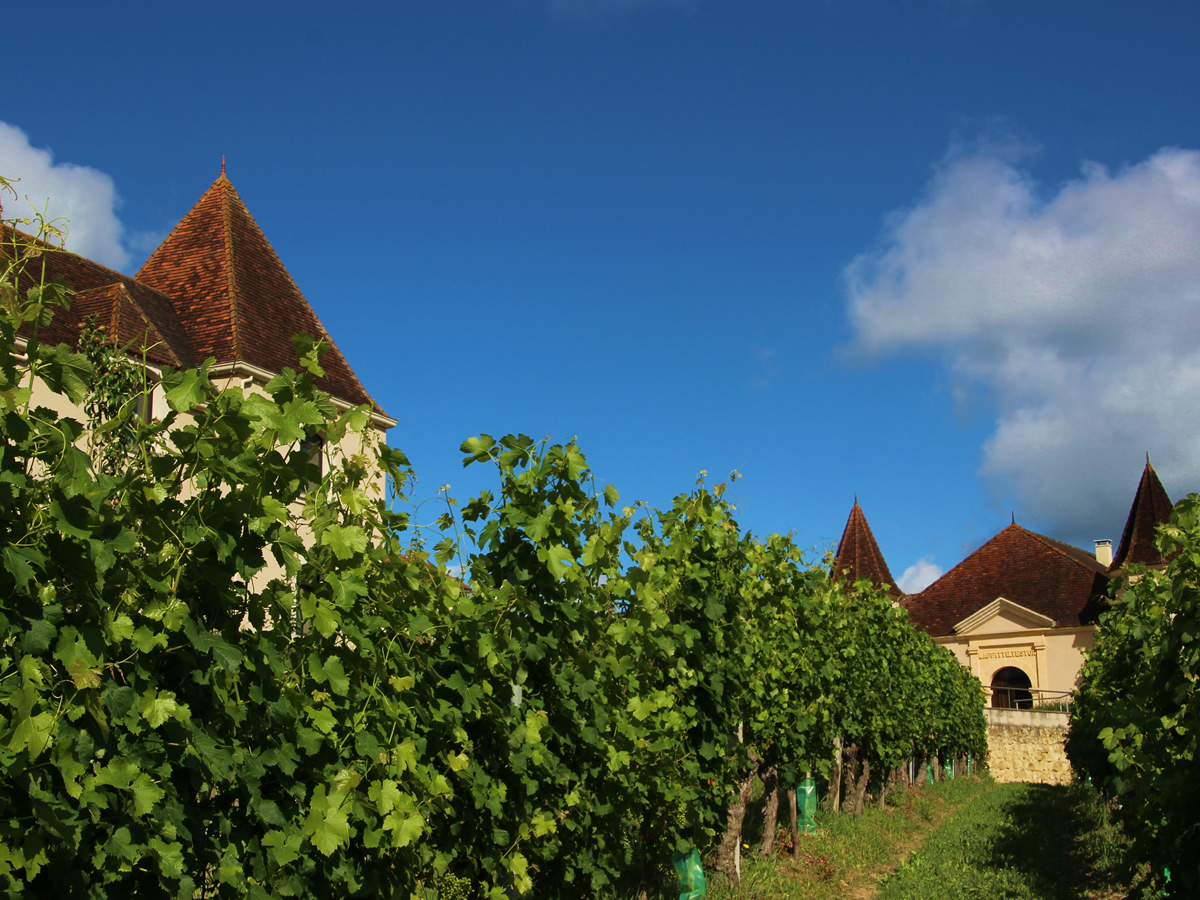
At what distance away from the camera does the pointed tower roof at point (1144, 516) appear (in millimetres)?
39188

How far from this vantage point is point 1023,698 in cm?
4097

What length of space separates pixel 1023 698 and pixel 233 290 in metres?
37.1

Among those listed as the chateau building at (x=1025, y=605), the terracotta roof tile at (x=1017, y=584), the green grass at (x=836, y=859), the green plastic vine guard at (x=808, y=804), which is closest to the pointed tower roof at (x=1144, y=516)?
the chateau building at (x=1025, y=605)

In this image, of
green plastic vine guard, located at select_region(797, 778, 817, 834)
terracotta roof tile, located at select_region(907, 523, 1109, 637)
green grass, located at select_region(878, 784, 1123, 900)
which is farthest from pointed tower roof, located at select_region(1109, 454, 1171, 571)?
green plastic vine guard, located at select_region(797, 778, 817, 834)

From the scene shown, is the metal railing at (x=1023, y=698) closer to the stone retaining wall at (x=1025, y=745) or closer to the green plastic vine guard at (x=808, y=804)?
the stone retaining wall at (x=1025, y=745)

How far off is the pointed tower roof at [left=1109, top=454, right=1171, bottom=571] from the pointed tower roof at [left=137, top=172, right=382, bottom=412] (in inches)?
1332

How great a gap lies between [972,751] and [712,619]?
26.4 metres

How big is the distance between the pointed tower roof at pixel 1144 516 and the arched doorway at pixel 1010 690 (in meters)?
6.32

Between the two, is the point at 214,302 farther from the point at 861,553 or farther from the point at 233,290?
the point at 861,553

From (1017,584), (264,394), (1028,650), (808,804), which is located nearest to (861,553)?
(1017,584)

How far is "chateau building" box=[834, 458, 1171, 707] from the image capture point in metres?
39.3

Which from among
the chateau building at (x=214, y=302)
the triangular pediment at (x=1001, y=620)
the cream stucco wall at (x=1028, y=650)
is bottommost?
the cream stucco wall at (x=1028, y=650)

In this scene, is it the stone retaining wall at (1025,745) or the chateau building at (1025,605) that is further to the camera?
the chateau building at (1025,605)

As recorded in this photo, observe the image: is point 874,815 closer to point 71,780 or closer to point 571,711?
point 571,711
